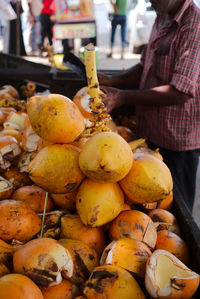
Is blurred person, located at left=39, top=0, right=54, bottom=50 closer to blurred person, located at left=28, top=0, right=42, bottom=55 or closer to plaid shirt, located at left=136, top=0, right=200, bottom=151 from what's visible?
blurred person, located at left=28, top=0, right=42, bottom=55

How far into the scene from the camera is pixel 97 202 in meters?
1.03

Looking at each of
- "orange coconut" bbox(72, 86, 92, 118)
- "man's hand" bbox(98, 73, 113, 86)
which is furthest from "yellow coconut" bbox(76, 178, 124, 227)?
"man's hand" bbox(98, 73, 113, 86)

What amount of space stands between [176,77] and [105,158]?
1.26 metres

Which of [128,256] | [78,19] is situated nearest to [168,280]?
[128,256]

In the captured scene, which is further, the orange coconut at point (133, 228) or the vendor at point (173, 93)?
the vendor at point (173, 93)

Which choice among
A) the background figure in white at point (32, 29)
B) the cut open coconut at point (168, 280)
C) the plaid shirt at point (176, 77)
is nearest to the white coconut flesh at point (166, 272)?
the cut open coconut at point (168, 280)

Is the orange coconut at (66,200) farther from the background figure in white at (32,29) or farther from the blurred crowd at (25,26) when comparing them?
the background figure in white at (32,29)

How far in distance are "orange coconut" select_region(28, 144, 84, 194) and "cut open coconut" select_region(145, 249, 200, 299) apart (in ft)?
1.30

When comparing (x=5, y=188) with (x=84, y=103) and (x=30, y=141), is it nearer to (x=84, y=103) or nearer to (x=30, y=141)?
(x=30, y=141)

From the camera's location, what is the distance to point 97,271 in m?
0.91

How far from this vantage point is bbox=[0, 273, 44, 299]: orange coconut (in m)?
0.78

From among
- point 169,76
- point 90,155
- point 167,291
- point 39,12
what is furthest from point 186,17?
point 39,12

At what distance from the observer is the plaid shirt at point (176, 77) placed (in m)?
1.94

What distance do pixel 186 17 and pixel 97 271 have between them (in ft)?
5.97
